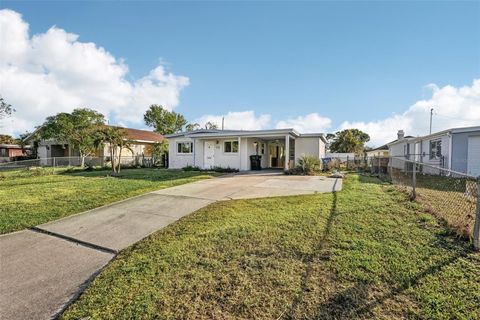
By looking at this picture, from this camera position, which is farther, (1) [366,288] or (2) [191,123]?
(2) [191,123]

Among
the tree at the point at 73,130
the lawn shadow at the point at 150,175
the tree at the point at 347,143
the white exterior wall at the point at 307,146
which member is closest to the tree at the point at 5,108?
the tree at the point at 73,130

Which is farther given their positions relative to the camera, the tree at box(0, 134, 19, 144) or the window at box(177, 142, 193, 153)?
the tree at box(0, 134, 19, 144)

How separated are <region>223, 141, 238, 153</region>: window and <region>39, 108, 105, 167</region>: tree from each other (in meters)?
13.2

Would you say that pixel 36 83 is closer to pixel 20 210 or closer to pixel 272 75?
pixel 20 210

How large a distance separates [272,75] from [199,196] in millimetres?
11821

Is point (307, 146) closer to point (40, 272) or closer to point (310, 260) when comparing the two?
point (310, 260)

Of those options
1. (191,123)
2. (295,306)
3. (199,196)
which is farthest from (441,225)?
(191,123)

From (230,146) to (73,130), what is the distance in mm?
17090

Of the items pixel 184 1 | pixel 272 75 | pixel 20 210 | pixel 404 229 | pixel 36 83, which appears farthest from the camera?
pixel 272 75

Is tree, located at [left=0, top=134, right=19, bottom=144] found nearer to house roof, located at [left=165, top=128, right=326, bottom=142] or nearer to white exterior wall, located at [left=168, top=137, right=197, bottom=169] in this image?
white exterior wall, located at [left=168, top=137, right=197, bottom=169]

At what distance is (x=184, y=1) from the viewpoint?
29.2 feet

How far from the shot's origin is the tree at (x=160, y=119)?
45000mm

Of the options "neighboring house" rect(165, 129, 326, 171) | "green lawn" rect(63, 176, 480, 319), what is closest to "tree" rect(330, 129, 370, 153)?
"neighboring house" rect(165, 129, 326, 171)

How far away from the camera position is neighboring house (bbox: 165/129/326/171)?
1552 cm
